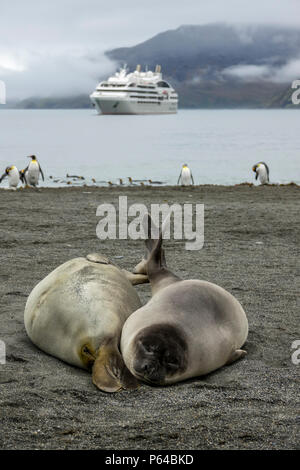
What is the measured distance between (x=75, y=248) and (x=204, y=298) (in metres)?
4.12

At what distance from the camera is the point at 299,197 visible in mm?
14164

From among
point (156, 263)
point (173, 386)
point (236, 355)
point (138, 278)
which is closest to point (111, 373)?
point (173, 386)

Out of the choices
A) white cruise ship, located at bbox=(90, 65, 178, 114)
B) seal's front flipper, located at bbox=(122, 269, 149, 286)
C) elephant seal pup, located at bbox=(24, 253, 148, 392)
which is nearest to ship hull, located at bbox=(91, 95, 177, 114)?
white cruise ship, located at bbox=(90, 65, 178, 114)

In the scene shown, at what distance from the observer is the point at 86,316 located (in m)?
3.73

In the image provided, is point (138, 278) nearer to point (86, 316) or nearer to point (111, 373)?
point (86, 316)

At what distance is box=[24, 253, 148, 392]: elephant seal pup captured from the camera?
341 centimetres

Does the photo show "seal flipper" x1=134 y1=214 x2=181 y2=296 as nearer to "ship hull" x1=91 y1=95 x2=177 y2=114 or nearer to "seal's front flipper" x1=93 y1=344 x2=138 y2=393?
"seal's front flipper" x1=93 y1=344 x2=138 y2=393

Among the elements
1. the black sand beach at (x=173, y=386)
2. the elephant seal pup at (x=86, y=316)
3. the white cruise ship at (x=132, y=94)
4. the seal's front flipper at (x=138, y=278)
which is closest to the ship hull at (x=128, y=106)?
the white cruise ship at (x=132, y=94)

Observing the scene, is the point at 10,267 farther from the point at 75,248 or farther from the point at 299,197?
the point at 299,197

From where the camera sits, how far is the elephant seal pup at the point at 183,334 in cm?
324

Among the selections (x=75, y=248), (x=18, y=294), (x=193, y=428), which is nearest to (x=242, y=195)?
(x=75, y=248)

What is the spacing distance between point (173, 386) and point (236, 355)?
608mm

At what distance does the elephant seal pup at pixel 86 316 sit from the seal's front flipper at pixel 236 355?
690 millimetres

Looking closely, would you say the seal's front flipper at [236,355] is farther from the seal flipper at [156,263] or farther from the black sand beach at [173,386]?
the seal flipper at [156,263]
